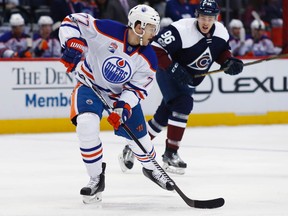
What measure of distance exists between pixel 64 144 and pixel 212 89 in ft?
7.56

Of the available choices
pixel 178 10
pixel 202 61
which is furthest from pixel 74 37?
pixel 178 10

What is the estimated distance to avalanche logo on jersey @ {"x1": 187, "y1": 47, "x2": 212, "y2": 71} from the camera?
637cm

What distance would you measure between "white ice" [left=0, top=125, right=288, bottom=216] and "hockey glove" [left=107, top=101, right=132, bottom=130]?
43cm

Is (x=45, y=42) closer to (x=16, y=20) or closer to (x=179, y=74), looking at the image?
(x=16, y=20)

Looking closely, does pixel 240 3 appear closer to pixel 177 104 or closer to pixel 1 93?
pixel 1 93

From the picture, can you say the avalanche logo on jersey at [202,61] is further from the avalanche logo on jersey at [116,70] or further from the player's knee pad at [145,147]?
the avalanche logo on jersey at [116,70]

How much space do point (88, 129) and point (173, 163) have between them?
1.71 m

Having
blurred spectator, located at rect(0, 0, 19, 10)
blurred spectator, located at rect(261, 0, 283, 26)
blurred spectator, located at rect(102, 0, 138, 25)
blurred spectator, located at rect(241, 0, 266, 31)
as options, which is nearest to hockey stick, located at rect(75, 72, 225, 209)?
blurred spectator, located at rect(102, 0, 138, 25)

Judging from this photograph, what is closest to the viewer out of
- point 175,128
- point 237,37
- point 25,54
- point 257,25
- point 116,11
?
point 175,128

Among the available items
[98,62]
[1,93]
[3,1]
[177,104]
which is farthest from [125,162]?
[3,1]

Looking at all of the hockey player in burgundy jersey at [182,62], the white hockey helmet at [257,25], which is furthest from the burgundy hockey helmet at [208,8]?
the white hockey helmet at [257,25]

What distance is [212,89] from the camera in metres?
9.99

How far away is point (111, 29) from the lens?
5.02m

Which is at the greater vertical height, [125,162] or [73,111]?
[73,111]
